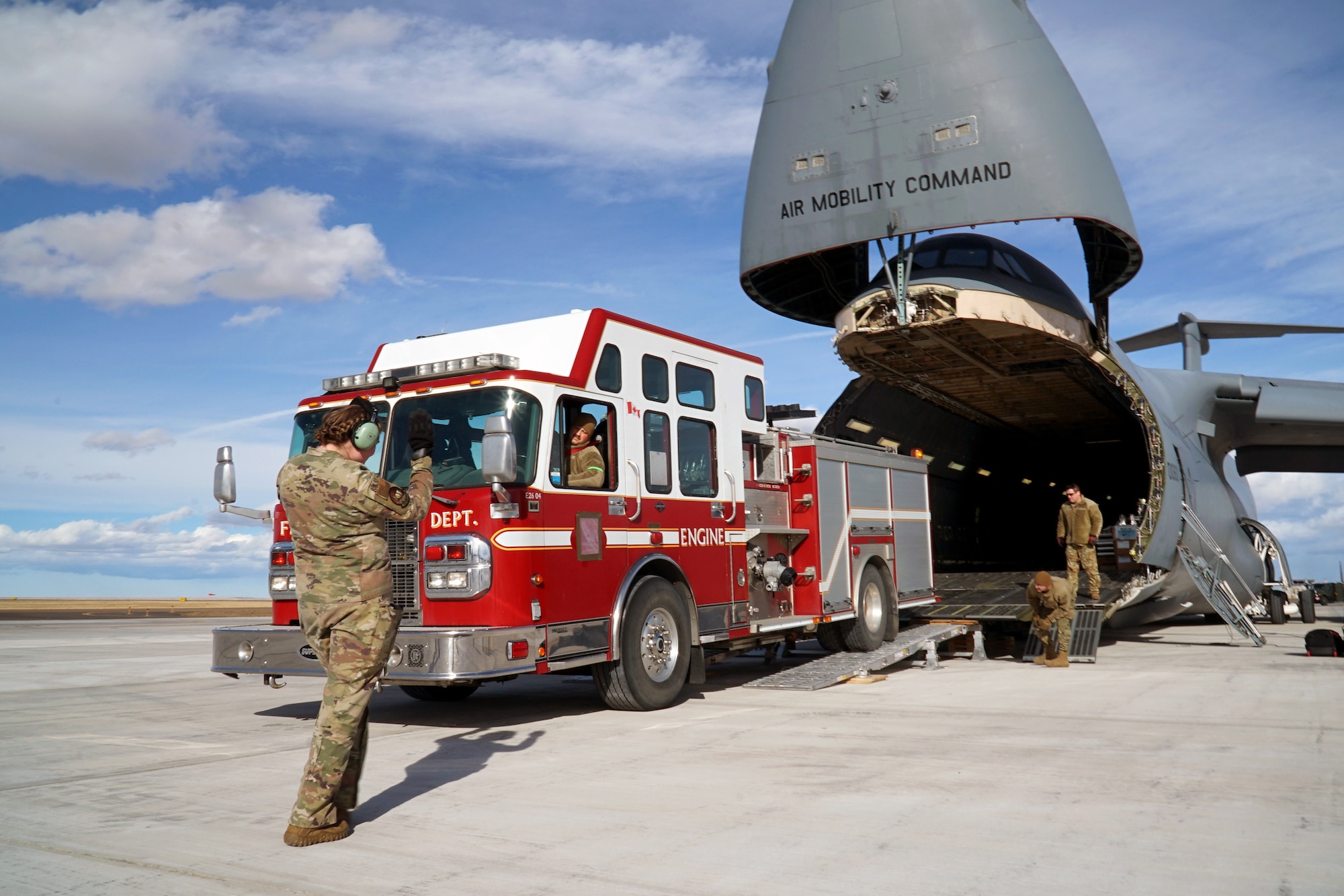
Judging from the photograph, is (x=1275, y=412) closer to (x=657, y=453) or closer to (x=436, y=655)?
(x=657, y=453)

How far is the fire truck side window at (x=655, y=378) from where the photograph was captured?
9281 millimetres

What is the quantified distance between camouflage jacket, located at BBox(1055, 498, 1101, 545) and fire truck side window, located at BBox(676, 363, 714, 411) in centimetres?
610

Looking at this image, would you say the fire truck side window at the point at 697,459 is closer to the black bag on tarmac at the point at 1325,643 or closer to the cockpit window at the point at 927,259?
the cockpit window at the point at 927,259

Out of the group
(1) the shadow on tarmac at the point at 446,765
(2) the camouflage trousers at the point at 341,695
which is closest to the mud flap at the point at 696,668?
(1) the shadow on tarmac at the point at 446,765

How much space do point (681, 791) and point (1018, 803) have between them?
5.97ft

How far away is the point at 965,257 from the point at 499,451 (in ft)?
29.7

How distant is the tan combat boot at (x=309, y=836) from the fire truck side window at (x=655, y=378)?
202 inches

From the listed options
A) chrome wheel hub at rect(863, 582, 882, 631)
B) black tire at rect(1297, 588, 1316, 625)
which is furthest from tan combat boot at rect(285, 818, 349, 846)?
black tire at rect(1297, 588, 1316, 625)

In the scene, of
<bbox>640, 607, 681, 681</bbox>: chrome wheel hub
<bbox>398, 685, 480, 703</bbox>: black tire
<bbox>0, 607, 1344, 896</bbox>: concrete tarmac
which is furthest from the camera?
<bbox>398, 685, 480, 703</bbox>: black tire

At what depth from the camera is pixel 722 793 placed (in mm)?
5750

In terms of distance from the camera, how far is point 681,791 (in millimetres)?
Result: 5805

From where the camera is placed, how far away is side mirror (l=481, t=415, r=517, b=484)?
6.84 meters

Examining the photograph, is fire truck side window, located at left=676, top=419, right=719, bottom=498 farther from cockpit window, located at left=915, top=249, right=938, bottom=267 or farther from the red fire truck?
cockpit window, located at left=915, top=249, right=938, bottom=267

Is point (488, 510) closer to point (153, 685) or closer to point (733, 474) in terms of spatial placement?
point (733, 474)
